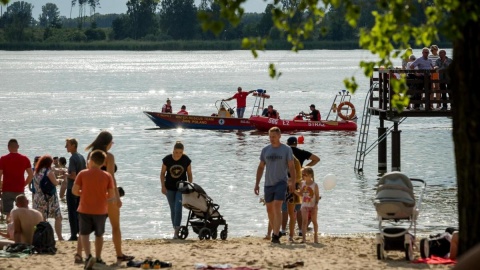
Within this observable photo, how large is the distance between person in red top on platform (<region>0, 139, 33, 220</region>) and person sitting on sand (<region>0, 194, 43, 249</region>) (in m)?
2.05

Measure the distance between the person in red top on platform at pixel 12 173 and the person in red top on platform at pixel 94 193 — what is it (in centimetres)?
426

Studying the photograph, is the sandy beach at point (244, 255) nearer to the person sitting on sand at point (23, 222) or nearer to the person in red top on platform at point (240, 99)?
the person sitting on sand at point (23, 222)

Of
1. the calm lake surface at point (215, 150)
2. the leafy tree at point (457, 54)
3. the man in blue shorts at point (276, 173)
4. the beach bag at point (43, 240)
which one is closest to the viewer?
the leafy tree at point (457, 54)

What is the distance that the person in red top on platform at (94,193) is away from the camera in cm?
1213

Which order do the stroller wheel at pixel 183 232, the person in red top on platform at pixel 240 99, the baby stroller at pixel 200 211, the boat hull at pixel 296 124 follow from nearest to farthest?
the baby stroller at pixel 200 211 < the stroller wheel at pixel 183 232 < the boat hull at pixel 296 124 < the person in red top on platform at pixel 240 99

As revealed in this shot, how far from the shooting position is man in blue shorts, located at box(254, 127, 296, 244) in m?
14.5

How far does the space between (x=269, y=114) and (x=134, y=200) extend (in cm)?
2064

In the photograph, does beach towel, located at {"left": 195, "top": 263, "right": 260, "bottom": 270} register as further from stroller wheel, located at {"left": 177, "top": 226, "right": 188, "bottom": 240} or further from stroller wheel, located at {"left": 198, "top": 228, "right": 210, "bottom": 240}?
stroller wheel, located at {"left": 177, "top": 226, "right": 188, "bottom": 240}

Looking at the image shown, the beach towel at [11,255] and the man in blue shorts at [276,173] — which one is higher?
the man in blue shorts at [276,173]

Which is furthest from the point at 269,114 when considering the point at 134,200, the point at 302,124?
the point at 134,200

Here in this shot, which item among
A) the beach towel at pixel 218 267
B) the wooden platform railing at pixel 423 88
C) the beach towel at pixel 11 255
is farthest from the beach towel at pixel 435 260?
the wooden platform railing at pixel 423 88

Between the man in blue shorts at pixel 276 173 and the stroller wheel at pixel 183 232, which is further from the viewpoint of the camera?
the stroller wheel at pixel 183 232

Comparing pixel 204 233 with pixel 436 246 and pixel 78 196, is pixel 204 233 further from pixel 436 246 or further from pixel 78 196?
pixel 436 246

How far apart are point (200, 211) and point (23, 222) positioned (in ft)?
8.94
